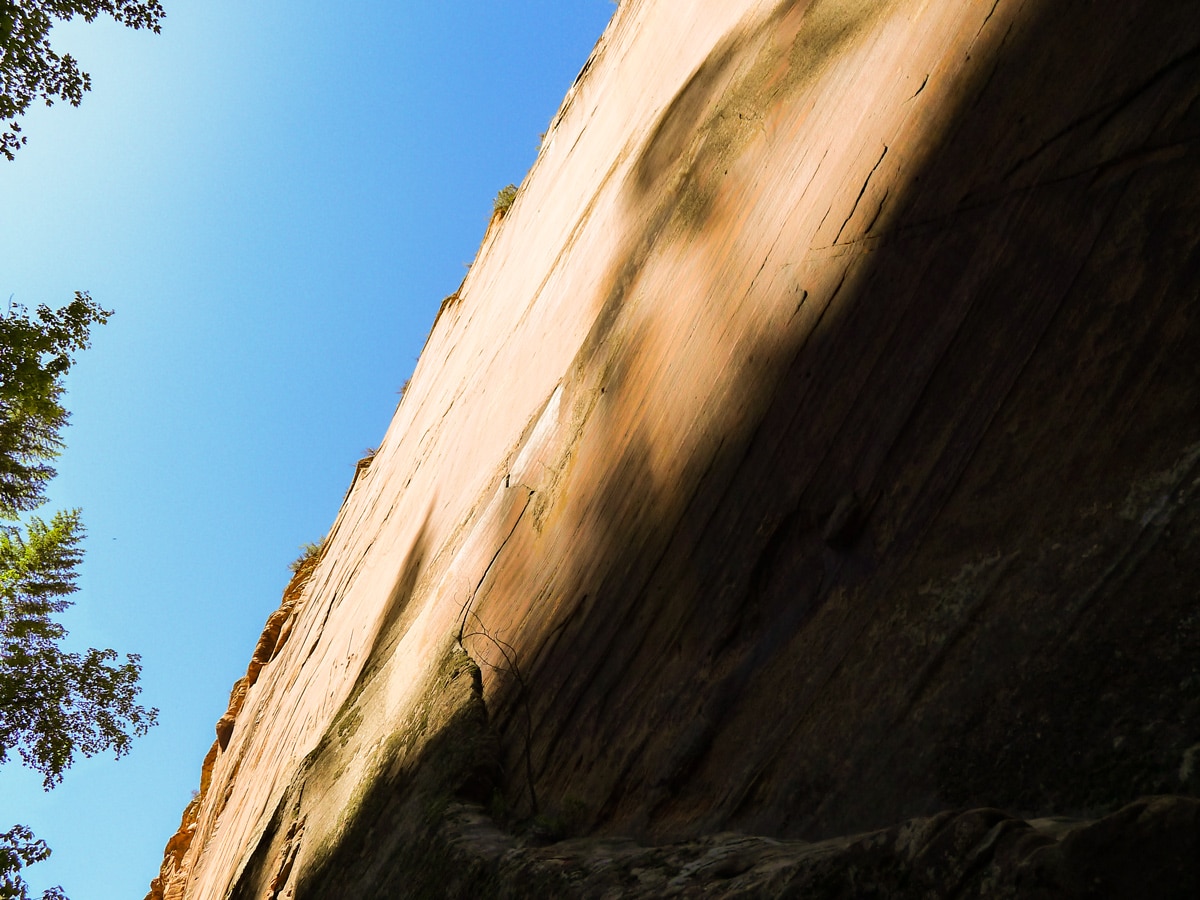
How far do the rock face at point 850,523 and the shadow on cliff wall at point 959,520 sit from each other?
0.01m

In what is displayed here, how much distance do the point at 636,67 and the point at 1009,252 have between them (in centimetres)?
621

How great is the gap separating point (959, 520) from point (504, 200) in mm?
10225

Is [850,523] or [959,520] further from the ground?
[850,523]

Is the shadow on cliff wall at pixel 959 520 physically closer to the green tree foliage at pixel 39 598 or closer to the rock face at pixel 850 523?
the rock face at pixel 850 523

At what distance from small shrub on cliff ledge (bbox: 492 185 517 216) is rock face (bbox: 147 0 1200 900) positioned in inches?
233

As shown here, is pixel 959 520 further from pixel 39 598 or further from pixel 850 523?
pixel 39 598

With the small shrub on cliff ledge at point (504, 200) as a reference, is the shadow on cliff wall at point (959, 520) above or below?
below

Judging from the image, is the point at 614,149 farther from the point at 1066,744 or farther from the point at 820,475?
the point at 1066,744

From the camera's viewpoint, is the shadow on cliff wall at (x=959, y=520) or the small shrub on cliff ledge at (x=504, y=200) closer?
the shadow on cliff wall at (x=959, y=520)

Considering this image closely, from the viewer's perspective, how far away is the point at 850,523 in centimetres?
319

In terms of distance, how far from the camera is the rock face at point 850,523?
2.29 meters

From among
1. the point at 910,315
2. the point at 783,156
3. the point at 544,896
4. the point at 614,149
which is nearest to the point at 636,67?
the point at 614,149

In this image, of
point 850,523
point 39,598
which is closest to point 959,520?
point 850,523

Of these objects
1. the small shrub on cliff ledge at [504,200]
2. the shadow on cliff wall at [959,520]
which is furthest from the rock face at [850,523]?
the small shrub on cliff ledge at [504,200]
